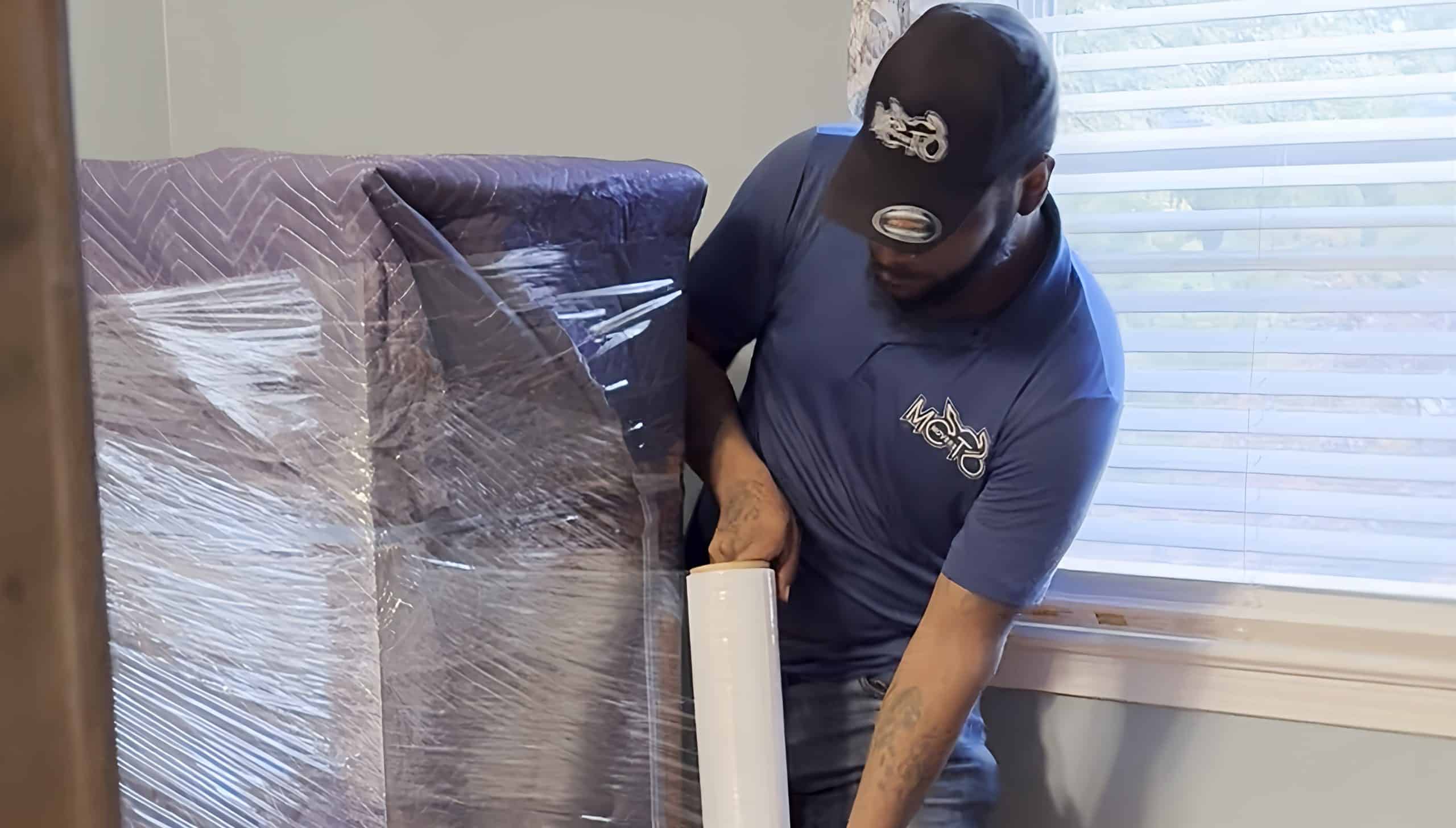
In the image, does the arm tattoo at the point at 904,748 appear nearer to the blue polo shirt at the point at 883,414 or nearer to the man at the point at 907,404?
the man at the point at 907,404

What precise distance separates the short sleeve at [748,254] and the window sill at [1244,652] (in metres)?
0.51

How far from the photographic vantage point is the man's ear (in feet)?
3.55

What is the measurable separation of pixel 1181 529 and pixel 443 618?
895 mm

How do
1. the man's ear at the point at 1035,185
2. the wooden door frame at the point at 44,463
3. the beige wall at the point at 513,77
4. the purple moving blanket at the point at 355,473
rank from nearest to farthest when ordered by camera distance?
1. the wooden door frame at the point at 44,463
2. the purple moving blanket at the point at 355,473
3. the man's ear at the point at 1035,185
4. the beige wall at the point at 513,77

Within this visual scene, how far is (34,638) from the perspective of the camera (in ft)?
0.91

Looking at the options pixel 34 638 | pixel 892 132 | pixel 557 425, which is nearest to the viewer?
pixel 34 638

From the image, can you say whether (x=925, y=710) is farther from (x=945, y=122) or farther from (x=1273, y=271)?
(x=1273, y=271)

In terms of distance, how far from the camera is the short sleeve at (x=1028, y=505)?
43.4 inches

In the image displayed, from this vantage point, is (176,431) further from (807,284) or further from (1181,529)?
(1181,529)

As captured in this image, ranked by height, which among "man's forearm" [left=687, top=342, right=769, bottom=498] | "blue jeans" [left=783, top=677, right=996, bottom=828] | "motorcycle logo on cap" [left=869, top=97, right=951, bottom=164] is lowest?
"blue jeans" [left=783, top=677, right=996, bottom=828]

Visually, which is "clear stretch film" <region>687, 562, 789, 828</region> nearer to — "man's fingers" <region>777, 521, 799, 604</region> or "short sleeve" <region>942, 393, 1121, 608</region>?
"man's fingers" <region>777, 521, 799, 604</region>

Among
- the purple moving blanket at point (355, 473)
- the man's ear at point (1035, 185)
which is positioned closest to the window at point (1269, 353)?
the man's ear at point (1035, 185)

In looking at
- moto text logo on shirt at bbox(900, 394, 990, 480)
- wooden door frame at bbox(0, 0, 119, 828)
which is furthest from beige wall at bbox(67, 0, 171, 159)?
wooden door frame at bbox(0, 0, 119, 828)

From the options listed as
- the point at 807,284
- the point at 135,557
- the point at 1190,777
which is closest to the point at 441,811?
the point at 135,557
